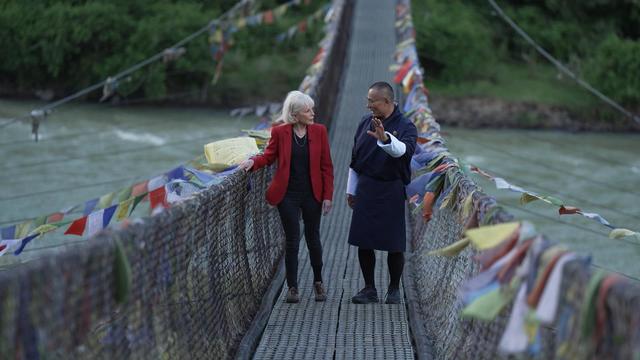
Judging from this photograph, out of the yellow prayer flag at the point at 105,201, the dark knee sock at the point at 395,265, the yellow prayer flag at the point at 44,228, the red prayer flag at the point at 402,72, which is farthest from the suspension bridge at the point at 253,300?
the red prayer flag at the point at 402,72

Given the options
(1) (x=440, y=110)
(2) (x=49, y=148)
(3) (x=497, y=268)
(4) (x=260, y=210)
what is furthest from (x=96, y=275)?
(1) (x=440, y=110)

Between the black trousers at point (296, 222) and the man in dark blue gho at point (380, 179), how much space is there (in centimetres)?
17

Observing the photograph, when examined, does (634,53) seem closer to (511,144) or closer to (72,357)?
(511,144)

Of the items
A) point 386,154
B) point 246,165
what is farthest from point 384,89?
point 246,165

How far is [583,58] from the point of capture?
69.7 ft

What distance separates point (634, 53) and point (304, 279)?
14.7 m

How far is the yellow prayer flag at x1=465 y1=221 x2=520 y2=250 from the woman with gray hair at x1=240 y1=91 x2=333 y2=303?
182 cm

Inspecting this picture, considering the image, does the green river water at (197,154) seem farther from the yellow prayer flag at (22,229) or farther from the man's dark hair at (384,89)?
the man's dark hair at (384,89)

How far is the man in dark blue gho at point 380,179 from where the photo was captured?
14.4 ft

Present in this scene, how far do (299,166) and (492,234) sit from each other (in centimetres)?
190

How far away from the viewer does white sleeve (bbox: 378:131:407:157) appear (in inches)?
165

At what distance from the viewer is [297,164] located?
4.50 m

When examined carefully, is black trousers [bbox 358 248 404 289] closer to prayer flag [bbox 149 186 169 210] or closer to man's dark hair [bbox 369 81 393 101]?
man's dark hair [bbox 369 81 393 101]

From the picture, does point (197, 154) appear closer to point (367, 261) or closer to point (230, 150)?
point (230, 150)
